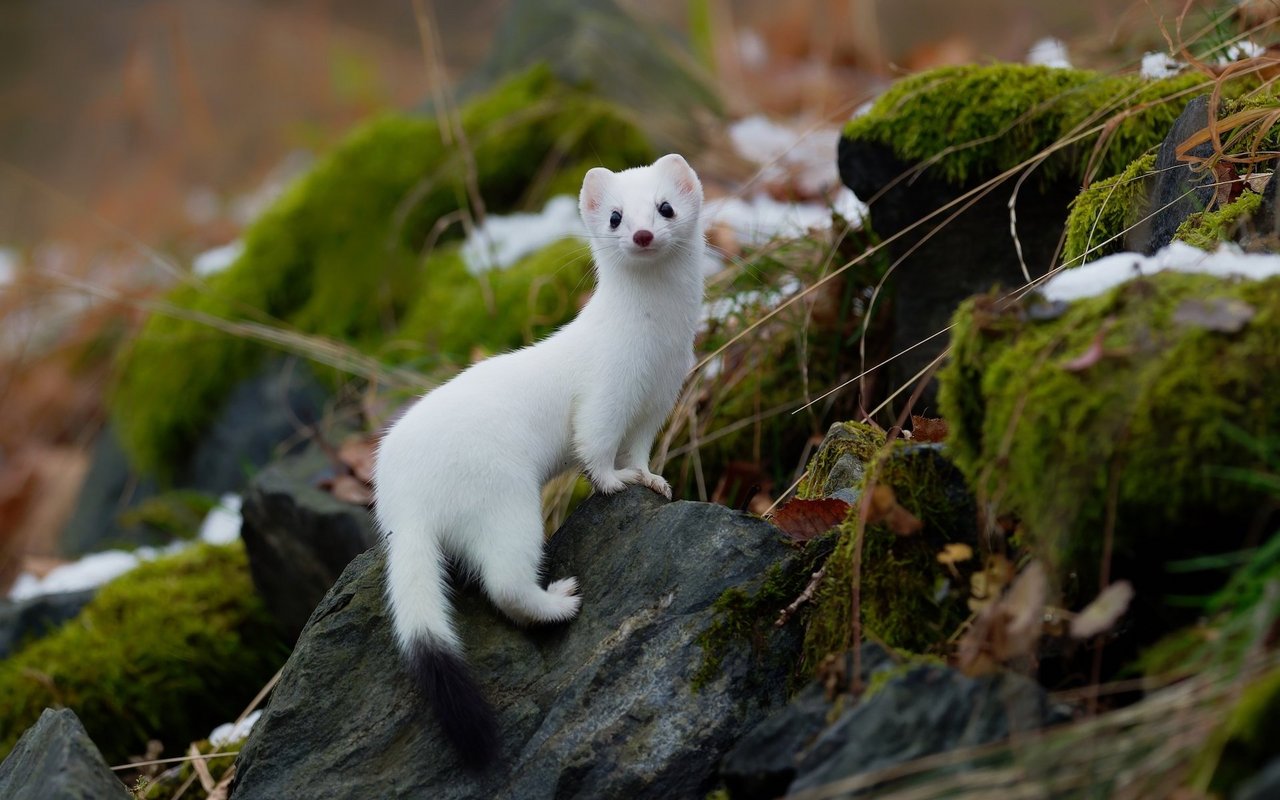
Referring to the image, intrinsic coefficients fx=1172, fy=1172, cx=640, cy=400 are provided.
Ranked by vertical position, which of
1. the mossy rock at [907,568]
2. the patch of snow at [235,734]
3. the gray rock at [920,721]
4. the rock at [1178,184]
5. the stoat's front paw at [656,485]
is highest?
the rock at [1178,184]

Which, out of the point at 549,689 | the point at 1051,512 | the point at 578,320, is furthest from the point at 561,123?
the point at 1051,512

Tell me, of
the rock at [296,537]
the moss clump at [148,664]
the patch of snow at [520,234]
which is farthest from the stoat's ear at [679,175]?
the patch of snow at [520,234]

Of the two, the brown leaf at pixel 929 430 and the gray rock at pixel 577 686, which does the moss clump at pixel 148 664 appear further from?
the brown leaf at pixel 929 430

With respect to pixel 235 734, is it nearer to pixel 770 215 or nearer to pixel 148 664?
pixel 148 664

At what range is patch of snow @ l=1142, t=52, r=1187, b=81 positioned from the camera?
3.71 metres

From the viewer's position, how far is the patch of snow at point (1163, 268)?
2096 millimetres

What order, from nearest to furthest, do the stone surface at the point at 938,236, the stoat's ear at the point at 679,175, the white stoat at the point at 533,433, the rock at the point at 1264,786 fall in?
the rock at the point at 1264,786
the white stoat at the point at 533,433
the stoat's ear at the point at 679,175
the stone surface at the point at 938,236

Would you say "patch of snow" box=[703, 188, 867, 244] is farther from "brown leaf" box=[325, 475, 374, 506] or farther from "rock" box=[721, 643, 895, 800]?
"rock" box=[721, 643, 895, 800]

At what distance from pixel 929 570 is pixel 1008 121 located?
→ 1954 mm

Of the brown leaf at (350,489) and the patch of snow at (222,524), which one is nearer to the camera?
the brown leaf at (350,489)

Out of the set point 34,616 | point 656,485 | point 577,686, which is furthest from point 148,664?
point 577,686

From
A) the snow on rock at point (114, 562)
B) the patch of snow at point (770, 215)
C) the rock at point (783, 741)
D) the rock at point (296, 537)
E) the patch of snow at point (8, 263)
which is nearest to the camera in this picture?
the rock at point (783, 741)

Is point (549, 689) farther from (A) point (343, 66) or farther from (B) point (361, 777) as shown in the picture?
(A) point (343, 66)

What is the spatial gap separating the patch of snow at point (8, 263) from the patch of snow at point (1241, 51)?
8644 mm
